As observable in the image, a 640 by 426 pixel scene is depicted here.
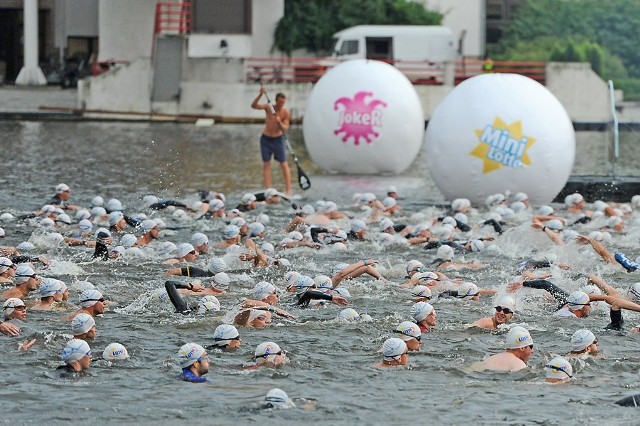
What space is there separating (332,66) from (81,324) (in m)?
31.8

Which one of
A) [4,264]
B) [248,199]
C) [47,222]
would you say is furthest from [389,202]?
[4,264]

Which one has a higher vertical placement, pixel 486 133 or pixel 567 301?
pixel 486 133

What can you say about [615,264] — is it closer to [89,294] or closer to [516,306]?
[516,306]

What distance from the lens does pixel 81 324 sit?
1423 cm

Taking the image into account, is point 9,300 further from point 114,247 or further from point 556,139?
point 556,139

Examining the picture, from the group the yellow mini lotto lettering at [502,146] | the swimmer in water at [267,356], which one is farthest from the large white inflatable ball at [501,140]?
the swimmer in water at [267,356]

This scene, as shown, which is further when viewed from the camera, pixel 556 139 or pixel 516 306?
pixel 556 139

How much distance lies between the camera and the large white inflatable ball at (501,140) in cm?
2366

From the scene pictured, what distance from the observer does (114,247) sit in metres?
19.9

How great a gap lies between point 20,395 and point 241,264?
23.3 feet

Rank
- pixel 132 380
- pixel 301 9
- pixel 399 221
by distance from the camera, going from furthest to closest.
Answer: pixel 301 9 < pixel 399 221 < pixel 132 380

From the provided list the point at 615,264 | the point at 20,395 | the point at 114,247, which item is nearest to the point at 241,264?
the point at 114,247

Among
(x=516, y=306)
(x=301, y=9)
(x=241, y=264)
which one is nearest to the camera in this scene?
(x=516, y=306)

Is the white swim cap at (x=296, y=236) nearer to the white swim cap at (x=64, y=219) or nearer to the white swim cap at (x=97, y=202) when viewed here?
the white swim cap at (x=64, y=219)
